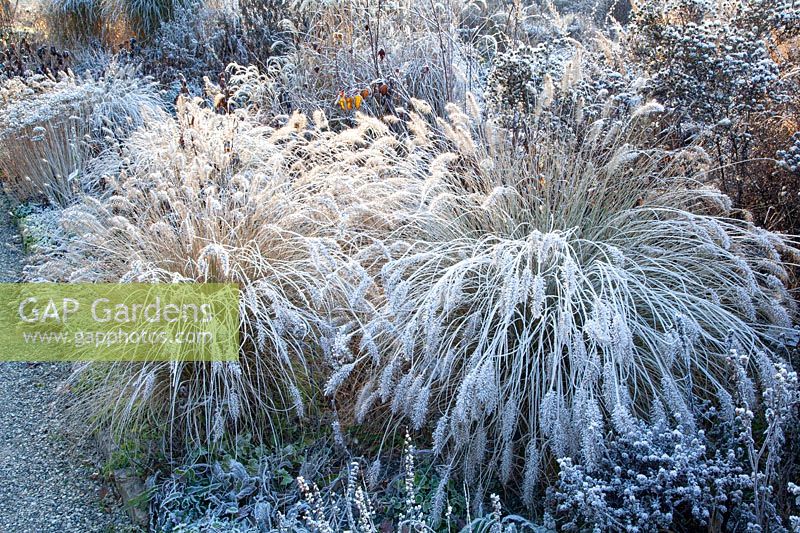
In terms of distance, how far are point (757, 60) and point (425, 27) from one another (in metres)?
3.30

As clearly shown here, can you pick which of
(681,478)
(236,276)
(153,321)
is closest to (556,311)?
(681,478)

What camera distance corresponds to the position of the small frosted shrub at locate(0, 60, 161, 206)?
5.61m

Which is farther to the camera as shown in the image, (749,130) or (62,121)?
(62,121)

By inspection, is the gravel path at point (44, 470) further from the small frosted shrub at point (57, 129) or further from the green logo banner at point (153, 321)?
the small frosted shrub at point (57, 129)

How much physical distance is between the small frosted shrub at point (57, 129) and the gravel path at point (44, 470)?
7.01 ft

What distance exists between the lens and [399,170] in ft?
12.7

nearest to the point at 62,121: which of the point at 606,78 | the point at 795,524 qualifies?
the point at 606,78

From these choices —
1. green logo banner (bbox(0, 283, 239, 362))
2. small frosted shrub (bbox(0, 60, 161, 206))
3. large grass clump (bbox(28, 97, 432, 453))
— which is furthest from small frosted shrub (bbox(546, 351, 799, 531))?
small frosted shrub (bbox(0, 60, 161, 206))

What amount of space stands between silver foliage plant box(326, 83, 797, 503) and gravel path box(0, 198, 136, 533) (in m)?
1.22

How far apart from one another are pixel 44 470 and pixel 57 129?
3505mm

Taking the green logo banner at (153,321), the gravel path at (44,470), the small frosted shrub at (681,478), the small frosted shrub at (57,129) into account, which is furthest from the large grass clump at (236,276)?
the small frosted shrub at (57,129)

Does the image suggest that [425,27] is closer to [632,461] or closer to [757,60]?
[757,60]

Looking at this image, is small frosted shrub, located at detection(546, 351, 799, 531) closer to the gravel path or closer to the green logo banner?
the green logo banner

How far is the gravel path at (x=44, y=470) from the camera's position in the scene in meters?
2.99
